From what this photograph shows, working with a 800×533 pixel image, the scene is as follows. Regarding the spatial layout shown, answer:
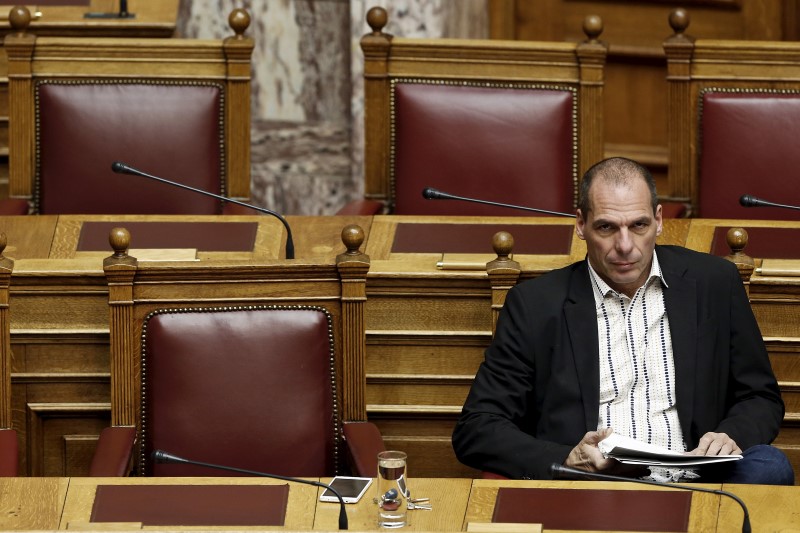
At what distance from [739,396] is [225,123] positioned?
102 cm

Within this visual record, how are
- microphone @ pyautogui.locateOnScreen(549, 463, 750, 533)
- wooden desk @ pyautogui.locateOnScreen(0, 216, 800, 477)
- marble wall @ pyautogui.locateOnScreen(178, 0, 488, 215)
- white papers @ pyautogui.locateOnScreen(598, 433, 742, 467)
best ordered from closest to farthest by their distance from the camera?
microphone @ pyautogui.locateOnScreen(549, 463, 750, 533), white papers @ pyautogui.locateOnScreen(598, 433, 742, 467), wooden desk @ pyautogui.locateOnScreen(0, 216, 800, 477), marble wall @ pyautogui.locateOnScreen(178, 0, 488, 215)

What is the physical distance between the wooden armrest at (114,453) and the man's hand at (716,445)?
551 millimetres

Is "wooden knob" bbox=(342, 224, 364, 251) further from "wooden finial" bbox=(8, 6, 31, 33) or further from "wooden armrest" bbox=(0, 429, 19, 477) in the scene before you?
"wooden finial" bbox=(8, 6, 31, 33)

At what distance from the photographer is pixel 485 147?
2111 millimetres

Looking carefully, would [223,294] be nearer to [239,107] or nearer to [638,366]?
[638,366]

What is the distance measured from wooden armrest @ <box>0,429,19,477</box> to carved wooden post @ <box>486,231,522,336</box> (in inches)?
20.7

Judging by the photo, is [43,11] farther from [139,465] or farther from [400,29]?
[139,465]

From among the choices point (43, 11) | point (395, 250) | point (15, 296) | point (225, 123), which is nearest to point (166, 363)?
point (15, 296)

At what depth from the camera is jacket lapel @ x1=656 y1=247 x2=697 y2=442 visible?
1429 millimetres

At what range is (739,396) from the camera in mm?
1451

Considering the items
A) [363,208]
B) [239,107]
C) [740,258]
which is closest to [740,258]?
[740,258]

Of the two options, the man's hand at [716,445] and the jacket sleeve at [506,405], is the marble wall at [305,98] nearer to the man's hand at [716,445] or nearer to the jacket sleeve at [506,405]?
the jacket sleeve at [506,405]

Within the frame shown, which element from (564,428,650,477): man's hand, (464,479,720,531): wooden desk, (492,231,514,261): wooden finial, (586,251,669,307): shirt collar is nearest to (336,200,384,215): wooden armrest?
(492,231,514,261): wooden finial

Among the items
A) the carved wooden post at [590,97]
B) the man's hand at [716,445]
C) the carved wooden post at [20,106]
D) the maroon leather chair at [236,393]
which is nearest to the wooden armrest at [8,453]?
the maroon leather chair at [236,393]
